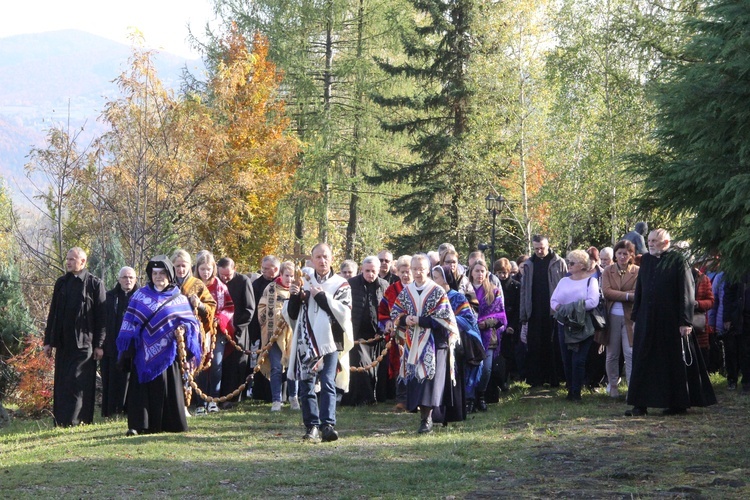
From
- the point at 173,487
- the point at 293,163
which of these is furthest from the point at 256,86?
the point at 173,487

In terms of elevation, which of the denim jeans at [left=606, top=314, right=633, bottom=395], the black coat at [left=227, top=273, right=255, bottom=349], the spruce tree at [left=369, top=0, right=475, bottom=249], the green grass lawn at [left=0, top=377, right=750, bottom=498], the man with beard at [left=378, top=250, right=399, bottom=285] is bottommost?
the green grass lawn at [left=0, top=377, right=750, bottom=498]

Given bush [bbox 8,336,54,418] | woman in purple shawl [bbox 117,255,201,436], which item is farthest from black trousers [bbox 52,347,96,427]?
bush [bbox 8,336,54,418]

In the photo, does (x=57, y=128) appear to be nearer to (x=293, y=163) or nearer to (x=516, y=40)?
(x=293, y=163)

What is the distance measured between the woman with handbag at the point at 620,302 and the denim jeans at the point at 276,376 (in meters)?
4.29

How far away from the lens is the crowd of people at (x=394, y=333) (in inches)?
425

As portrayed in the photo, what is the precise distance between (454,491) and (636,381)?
4379 millimetres

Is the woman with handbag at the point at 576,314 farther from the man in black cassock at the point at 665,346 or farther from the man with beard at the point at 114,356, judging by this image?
the man with beard at the point at 114,356

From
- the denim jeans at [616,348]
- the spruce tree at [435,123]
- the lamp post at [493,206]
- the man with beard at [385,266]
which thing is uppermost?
the spruce tree at [435,123]

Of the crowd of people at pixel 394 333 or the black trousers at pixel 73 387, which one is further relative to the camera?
the black trousers at pixel 73 387

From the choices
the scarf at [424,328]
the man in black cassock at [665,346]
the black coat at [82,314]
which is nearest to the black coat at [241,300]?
the black coat at [82,314]

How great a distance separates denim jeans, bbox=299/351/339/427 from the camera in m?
10.4

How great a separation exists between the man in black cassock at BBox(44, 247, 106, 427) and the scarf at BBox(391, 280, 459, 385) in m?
4.27

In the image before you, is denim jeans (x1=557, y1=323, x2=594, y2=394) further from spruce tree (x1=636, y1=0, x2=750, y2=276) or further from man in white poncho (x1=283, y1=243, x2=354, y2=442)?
spruce tree (x1=636, y1=0, x2=750, y2=276)

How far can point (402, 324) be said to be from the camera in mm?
10844
